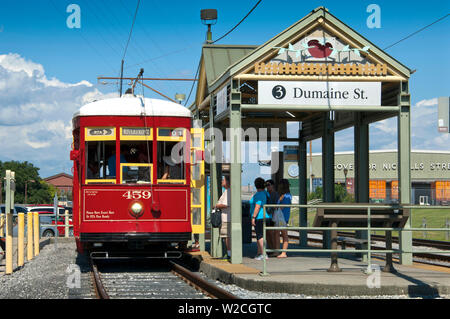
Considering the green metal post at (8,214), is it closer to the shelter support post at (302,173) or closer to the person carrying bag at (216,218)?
the person carrying bag at (216,218)

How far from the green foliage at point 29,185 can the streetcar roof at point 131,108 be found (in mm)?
130294

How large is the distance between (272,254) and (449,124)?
7114 millimetres

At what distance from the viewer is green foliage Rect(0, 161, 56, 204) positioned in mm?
145000

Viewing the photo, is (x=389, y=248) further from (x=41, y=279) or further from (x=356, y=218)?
(x=41, y=279)

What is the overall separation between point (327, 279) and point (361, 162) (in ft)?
17.5

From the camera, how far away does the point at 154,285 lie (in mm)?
12430

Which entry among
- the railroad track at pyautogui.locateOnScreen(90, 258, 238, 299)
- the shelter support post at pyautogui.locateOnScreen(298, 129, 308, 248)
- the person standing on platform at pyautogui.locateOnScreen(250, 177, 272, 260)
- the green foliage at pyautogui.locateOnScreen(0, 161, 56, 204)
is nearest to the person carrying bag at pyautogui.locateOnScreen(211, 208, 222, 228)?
the person standing on platform at pyautogui.locateOnScreen(250, 177, 272, 260)

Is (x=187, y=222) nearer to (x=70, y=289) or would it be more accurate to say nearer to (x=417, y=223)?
(x=70, y=289)

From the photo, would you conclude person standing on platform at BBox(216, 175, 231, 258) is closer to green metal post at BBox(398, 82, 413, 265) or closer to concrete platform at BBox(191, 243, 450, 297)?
concrete platform at BBox(191, 243, 450, 297)

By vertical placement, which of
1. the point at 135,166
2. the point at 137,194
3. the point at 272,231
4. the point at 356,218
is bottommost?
the point at 272,231

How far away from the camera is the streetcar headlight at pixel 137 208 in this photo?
14.2 meters

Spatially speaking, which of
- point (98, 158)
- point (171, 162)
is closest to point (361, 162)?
point (171, 162)

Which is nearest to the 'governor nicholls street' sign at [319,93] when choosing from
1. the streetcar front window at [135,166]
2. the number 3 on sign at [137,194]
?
the streetcar front window at [135,166]
